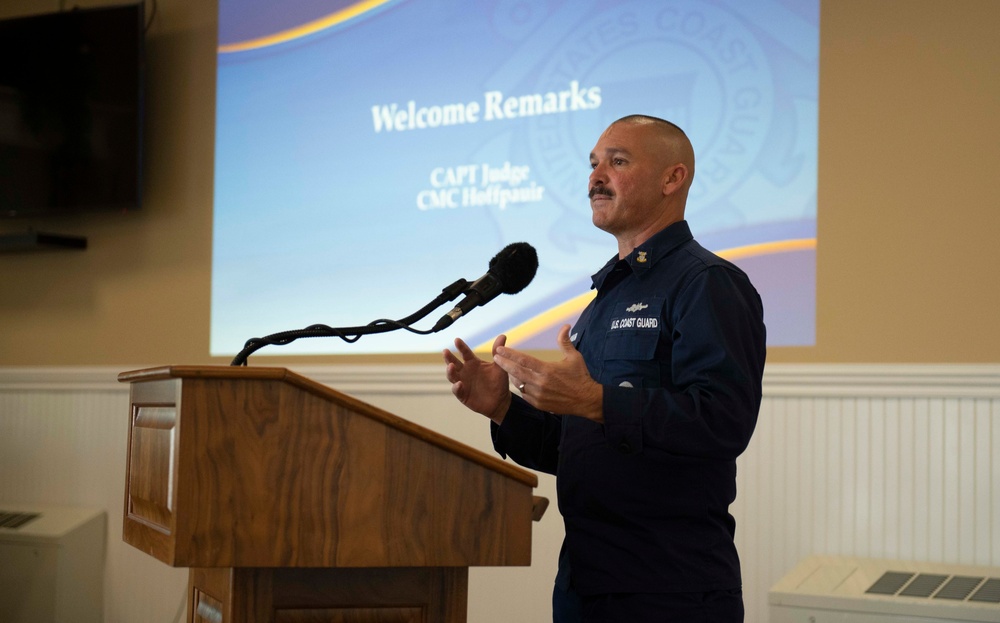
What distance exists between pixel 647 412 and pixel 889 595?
1.40m

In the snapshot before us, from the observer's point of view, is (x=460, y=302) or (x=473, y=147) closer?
(x=460, y=302)

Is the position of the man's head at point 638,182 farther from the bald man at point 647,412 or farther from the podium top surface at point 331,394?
the podium top surface at point 331,394

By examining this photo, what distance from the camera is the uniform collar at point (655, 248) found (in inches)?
77.1

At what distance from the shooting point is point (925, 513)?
3.04 meters

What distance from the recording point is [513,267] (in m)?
1.88

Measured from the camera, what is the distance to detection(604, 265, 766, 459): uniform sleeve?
1617 mm

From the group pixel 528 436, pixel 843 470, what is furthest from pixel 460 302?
pixel 843 470

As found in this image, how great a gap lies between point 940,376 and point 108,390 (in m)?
3.33

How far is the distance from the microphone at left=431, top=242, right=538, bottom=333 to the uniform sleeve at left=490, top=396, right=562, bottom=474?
0.92ft

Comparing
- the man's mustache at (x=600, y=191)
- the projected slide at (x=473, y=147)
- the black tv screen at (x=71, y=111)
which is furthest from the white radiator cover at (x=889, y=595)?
the black tv screen at (x=71, y=111)

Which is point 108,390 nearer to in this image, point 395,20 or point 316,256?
point 316,256

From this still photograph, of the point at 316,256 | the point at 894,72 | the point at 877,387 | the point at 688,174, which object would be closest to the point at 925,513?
the point at 877,387

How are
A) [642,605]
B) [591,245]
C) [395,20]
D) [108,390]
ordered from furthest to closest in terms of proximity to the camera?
[108,390] → [395,20] → [591,245] → [642,605]

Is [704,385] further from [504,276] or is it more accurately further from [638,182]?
[638,182]
